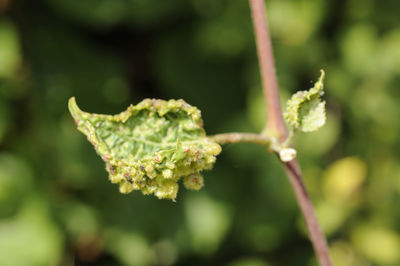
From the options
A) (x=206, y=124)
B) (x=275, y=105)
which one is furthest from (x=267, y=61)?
(x=206, y=124)

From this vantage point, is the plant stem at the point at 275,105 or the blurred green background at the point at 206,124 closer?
the plant stem at the point at 275,105

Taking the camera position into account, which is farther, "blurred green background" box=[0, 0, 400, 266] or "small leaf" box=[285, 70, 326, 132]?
"blurred green background" box=[0, 0, 400, 266]

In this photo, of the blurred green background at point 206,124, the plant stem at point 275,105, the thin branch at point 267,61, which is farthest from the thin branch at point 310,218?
the blurred green background at point 206,124

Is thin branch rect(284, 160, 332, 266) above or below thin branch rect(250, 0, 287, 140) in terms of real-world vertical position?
below

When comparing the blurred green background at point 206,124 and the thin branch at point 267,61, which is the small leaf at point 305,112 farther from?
the blurred green background at point 206,124

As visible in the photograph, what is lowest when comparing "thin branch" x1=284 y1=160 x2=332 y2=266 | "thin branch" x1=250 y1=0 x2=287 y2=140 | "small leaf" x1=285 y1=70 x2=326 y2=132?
"thin branch" x1=284 y1=160 x2=332 y2=266

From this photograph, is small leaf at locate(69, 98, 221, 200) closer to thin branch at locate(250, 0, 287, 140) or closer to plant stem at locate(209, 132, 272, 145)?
plant stem at locate(209, 132, 272, 145)

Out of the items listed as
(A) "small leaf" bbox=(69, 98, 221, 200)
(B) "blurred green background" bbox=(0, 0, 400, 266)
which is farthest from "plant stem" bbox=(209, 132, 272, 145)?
Answer: (B) "blurred green background" bbox=(0, 0, 400, 266)

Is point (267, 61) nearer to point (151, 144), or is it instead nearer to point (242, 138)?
point (242, 138)
